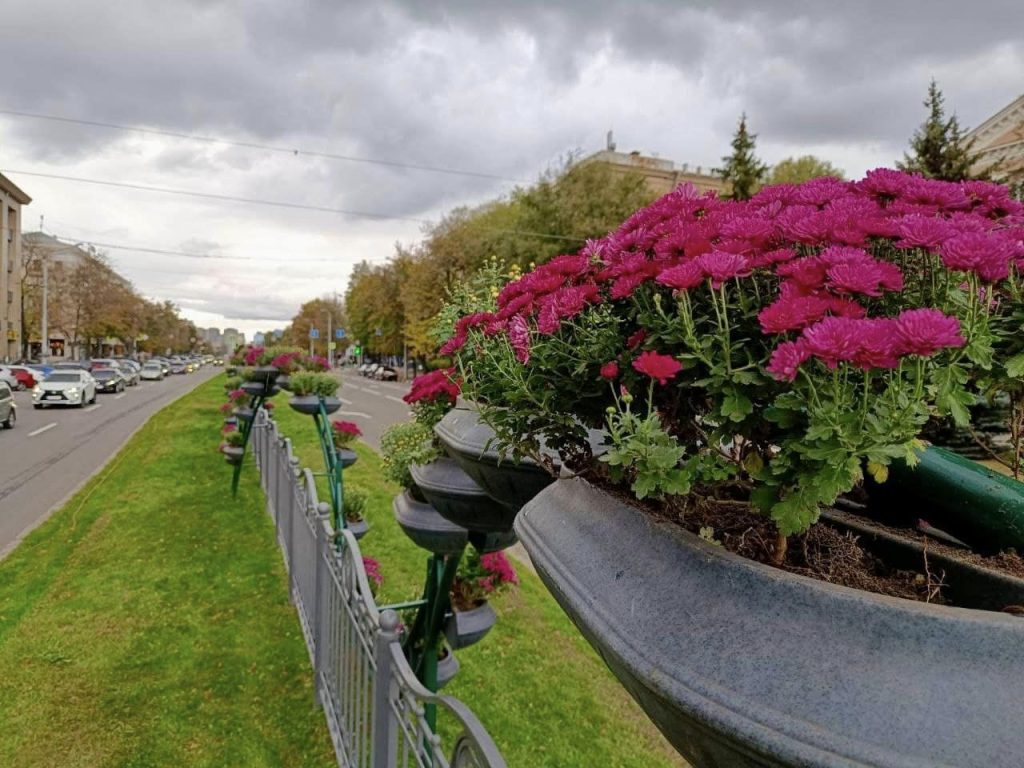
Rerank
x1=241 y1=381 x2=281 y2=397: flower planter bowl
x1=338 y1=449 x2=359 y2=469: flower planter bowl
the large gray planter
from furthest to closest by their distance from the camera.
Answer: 1. x1=241 y1=381 x2=281 y2=397: flower planter bowl
2. x1=338 y1=449 x2=359 y2=469: flower planter bowl
3. the large gray planter

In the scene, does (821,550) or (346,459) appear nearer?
(821,550)

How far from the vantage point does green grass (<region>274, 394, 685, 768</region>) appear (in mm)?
3982

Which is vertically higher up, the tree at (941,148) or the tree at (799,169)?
the tree at (799,169)

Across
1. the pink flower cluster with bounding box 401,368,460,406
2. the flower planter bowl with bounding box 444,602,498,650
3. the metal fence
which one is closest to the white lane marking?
the metal fence

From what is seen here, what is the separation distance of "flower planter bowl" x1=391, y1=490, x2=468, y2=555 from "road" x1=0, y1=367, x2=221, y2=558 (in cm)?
700

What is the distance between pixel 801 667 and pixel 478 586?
3.24 meters

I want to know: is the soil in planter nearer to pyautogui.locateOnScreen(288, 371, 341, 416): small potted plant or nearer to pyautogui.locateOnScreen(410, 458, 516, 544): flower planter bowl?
pyautogui.locateOnScreen(410, 458, 516, 544): flower planter bowl

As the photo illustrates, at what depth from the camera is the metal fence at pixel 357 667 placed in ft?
5.10

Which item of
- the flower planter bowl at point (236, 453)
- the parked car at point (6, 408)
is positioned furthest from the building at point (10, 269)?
the flower planter bowl at point (236, 453)

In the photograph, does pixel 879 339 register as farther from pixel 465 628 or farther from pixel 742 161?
pixel 742 161

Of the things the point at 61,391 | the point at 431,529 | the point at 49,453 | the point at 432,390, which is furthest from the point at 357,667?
the point at 61,391

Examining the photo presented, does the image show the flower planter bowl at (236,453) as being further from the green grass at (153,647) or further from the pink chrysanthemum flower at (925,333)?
the pink chrysanthemum flower at (925,333)

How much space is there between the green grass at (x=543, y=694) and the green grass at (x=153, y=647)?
111cm

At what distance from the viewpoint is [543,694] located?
4.59 m
